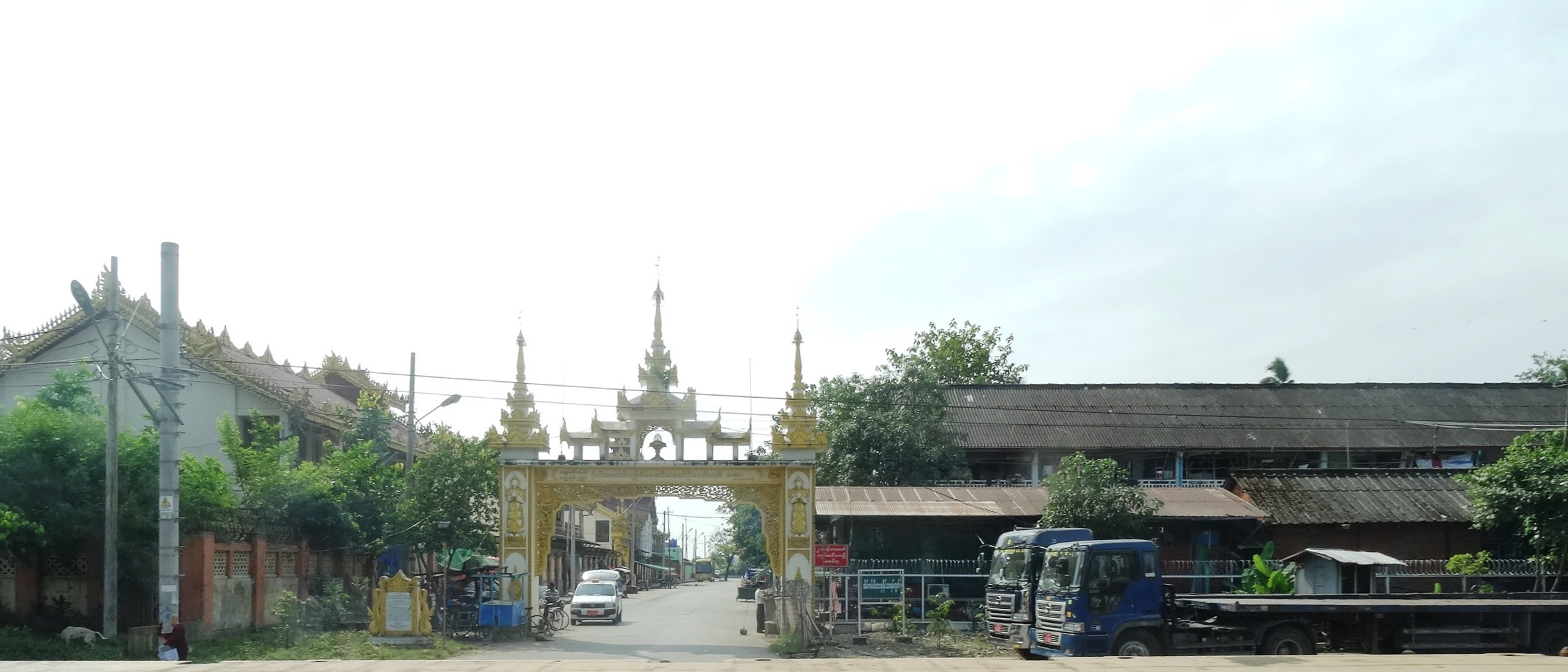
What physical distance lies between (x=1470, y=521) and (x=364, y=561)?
28812mm

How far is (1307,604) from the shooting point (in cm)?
1842

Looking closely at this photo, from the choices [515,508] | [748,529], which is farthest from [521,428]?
[748,529]

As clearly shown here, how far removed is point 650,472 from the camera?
25047 mm

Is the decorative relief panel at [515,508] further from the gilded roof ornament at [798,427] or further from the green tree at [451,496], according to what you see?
the gilded roof ornament at [798,427]

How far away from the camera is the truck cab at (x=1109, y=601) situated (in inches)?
709

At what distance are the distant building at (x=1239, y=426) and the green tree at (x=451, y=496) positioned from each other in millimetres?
15968

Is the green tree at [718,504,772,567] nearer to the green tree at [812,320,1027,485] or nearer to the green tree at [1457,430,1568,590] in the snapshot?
the green tree at [812,320,1027,485]

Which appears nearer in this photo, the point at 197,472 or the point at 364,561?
the point at 197,472

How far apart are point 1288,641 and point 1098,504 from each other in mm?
7227

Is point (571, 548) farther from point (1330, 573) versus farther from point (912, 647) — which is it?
point (1330, 573)

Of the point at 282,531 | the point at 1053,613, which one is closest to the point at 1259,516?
the point at 1053,613

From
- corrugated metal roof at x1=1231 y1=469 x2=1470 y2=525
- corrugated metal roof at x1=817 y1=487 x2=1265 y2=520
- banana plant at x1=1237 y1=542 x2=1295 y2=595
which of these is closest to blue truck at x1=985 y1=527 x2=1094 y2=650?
corrugated metal roof at x1=817 y1=487 x2=1265 y2=520

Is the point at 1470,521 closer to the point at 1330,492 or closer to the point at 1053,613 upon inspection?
the point at 1330,492

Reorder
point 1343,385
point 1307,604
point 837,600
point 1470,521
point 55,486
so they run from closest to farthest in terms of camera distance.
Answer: point 1307,604 → point 55,486 → point 837,600 → point 1470,521 → point 1343,385
